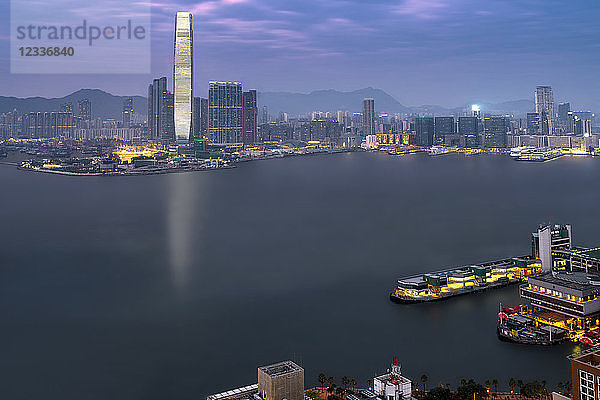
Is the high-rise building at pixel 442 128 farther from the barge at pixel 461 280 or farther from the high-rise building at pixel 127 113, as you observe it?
the barge at pixel 461 280

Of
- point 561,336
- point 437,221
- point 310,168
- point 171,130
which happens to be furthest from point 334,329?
point 171,130

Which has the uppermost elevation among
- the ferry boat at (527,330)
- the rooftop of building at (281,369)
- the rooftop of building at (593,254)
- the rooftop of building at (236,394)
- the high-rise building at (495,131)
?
the high-rise building at (495,131)

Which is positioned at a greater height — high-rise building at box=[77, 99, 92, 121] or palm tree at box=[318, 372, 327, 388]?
high-rise building at box=[77, 99, 92, 121]

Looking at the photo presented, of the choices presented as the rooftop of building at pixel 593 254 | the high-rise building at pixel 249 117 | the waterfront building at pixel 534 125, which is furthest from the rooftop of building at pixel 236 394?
the waterfront building at pixel 534 125

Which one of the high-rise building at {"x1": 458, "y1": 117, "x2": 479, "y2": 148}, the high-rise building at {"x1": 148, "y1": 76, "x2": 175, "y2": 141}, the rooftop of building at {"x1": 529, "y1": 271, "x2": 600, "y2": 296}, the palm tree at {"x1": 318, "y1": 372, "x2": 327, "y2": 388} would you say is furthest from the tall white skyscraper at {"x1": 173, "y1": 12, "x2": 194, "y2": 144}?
the palm tree at {"x1": 318, "y1": 372, "x2": 327, "y2": 388}

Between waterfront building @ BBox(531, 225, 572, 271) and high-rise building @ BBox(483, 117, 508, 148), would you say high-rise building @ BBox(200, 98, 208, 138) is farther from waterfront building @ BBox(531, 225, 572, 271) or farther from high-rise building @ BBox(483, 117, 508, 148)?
waterfront building @ BBox(531, 225, 572, 271)

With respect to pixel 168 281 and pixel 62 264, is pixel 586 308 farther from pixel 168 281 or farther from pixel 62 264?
pixel 62 264

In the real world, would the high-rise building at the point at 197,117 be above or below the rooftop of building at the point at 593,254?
above

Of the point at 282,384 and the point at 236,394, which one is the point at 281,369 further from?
the point at 236,394
